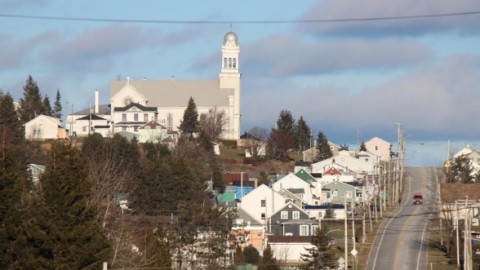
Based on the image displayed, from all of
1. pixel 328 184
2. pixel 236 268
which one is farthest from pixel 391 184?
pixel 236 268

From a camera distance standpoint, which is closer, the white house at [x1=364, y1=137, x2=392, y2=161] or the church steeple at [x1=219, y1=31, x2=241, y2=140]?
the church steeple at [x1=219, y1=31, x2=241, y2=140]

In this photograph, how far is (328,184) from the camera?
11400 centimetres

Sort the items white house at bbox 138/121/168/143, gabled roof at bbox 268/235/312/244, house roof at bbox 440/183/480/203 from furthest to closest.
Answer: white house at bbox 138/121/168/143 < house roof at bbox 440/183/480/203 < gabled roof at bbox 268/235/312/244

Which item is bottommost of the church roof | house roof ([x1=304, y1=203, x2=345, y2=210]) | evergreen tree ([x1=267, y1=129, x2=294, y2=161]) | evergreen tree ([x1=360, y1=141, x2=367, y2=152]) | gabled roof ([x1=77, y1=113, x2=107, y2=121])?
house roof ([x1=304, y1=203, x2=345, y2=210])

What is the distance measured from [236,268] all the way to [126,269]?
14091mm

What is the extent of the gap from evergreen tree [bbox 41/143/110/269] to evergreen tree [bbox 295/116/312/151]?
98392 mm

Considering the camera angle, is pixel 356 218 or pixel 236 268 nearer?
pixel 236 268

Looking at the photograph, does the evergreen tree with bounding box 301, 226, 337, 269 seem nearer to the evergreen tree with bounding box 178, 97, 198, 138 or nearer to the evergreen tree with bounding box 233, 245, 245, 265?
the evergreen tree with bounding box 233, 245, 245, 265

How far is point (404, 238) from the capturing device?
82.0m

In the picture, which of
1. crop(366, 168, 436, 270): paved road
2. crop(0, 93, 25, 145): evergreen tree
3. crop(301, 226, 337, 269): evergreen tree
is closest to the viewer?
crop(301, 226, 337, 269): evergreen tree

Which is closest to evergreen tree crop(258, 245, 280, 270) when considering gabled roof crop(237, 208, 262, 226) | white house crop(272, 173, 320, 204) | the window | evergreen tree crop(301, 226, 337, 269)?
evergreen tree crop(301, 226, 337, 269)

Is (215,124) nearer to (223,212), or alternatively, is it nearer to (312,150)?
(312,150)

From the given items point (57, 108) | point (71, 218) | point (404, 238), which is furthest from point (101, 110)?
point (71, 218)

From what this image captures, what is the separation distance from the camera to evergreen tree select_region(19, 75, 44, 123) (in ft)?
423
